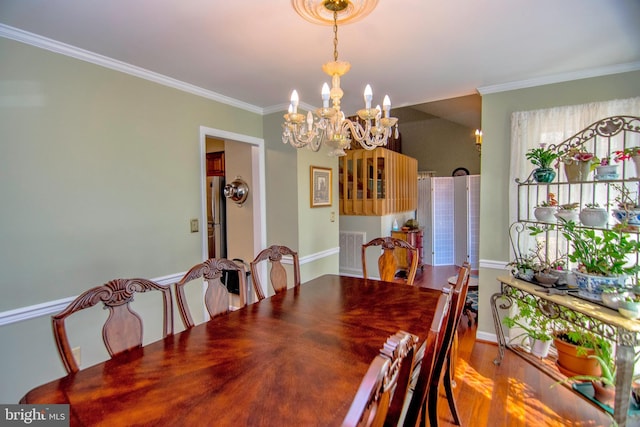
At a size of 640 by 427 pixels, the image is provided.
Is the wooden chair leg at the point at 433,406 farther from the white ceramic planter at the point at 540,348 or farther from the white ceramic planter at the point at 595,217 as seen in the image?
the white ceramic planter at the point at 595,217

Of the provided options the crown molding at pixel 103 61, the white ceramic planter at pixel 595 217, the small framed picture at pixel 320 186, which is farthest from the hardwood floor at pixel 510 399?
the crown molding at pixel 103 61

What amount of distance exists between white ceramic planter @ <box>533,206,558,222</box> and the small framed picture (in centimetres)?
213

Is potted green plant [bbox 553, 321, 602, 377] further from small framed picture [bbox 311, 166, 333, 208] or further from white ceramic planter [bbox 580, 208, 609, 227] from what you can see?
small framed picture [bbox 311, 166, 333, 208]

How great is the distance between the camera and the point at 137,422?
0.94 metres

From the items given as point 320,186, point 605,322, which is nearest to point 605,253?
→ point 605,322

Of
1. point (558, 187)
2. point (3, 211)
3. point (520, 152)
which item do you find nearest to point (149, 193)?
point (3, 211)

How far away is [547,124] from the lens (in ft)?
8.98

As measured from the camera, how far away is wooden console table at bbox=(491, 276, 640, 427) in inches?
66.4

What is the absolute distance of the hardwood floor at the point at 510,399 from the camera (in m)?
1.99

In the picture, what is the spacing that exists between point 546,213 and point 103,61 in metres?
3.42

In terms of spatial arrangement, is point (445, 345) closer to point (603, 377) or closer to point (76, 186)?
point (603, 377)

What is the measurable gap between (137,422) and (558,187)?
3188 mm

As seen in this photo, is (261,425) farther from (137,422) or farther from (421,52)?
(421,52)

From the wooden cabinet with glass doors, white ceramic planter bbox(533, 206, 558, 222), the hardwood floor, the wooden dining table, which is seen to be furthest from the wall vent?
the wooden dining table
